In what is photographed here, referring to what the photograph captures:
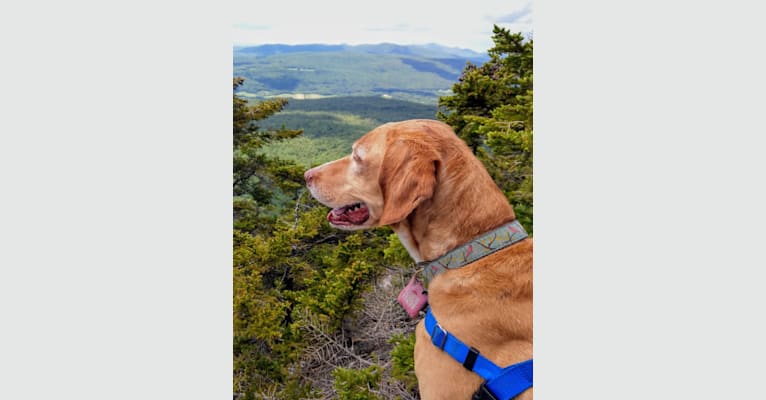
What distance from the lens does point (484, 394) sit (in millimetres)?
2736

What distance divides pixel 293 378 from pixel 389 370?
23.0 inches

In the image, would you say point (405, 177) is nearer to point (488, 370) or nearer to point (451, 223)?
point (451, 223)

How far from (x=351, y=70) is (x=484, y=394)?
208cm

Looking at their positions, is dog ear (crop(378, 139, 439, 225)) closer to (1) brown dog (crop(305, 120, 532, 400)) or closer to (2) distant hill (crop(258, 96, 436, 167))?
(1) brown dog (crop(305, 120, 532, 400))

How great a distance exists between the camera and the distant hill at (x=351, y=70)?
3.57 m

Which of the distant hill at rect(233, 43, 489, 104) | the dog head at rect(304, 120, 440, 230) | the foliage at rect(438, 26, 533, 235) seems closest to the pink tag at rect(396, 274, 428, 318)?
the dog head at rect(304, 120, 440, 230)

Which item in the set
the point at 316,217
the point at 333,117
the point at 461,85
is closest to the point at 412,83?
the point at 461,85

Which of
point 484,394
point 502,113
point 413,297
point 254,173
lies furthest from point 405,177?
point 254,173

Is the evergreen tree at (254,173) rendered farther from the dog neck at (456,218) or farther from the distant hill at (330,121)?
the dog neck at (456,218)

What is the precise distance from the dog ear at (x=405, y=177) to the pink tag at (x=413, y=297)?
500 millimetres

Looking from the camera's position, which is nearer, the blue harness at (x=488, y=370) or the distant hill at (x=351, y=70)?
the blue harness at (x=488, y=370)

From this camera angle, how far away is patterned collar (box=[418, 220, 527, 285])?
2.78m

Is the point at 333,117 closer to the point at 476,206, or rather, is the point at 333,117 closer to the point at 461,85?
the point at 461,85

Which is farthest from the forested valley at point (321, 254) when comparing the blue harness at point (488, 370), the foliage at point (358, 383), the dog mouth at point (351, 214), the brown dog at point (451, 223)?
the blue harness at point (488, 370)
